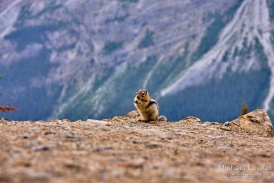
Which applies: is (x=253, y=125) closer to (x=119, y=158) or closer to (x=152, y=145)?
(x=152, y=145)

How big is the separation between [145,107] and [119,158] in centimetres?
1539

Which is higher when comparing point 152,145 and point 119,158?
point 152,145

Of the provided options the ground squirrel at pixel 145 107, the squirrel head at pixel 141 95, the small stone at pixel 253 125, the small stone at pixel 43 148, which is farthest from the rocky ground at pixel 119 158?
the squirrel head at pixel 141 95

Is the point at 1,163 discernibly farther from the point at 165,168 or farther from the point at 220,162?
the point at 220,162

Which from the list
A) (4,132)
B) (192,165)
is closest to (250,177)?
(192,165)

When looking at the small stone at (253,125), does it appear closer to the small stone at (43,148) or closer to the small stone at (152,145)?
the small stone at (152,145)

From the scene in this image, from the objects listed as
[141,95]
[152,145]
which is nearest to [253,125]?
[141,95]

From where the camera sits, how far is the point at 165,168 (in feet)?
39.8

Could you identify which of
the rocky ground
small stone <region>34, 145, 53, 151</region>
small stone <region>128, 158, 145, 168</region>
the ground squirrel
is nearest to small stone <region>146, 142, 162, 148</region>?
the rocky ground

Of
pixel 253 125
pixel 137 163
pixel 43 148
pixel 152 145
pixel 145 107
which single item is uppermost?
pixel 145 107

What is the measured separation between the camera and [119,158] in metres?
13.0

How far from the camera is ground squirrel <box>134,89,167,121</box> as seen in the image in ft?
93.0

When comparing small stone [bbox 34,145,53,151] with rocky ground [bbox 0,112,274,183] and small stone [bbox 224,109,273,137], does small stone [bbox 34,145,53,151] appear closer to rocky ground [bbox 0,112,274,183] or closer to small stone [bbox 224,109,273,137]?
rocky ground [bbox 0,112,274,183]

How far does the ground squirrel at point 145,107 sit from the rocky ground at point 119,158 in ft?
29.0
